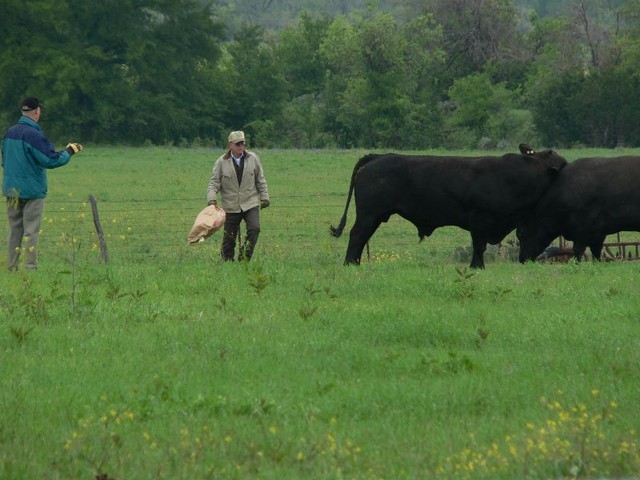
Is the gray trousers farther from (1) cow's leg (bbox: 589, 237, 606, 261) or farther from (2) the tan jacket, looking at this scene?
(1) cow's leg (bbox: 589, 237, 606, 261)

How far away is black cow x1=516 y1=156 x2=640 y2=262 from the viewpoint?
17.8 m

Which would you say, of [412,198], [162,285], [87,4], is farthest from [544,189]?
[87,4]

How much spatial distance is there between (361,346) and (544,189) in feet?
28.0

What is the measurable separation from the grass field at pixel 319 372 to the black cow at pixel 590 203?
2727 mm

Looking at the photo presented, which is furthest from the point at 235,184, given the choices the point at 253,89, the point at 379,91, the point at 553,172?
the point at 253,89

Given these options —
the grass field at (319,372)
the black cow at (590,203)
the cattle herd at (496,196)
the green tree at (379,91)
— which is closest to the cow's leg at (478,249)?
the cattle herd at (496,196)

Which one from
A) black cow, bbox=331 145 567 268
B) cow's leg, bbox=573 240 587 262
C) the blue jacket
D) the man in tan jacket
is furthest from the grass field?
cow's leg, bbox=573 240 587 262

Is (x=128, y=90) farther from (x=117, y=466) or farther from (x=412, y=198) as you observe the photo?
(x=117, y=466)

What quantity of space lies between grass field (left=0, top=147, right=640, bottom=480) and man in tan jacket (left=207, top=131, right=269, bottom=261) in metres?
1.21

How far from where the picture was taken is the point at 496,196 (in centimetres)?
1697

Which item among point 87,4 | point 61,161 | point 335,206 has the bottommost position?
point 335,206

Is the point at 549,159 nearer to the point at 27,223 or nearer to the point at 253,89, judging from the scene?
the point at 27,223

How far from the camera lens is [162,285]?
12.9 m

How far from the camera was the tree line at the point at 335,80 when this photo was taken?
64562mm
